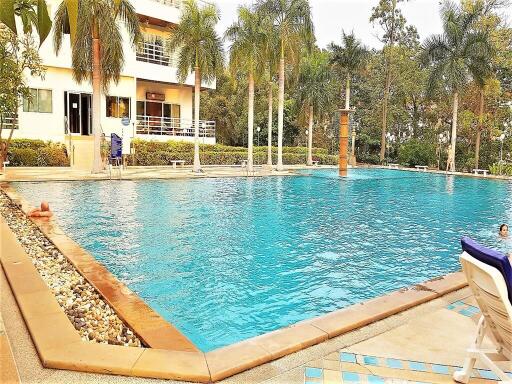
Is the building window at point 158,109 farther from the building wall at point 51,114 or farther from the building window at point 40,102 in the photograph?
the building window at point 40,102

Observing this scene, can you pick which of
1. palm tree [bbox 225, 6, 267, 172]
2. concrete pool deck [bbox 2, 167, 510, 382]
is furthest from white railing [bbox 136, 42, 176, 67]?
concrete pool deck [bbox 2, 167, 510, 382]

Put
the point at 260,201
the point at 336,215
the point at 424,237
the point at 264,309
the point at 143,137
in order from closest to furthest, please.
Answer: the point at 264,309
the point at 424,237
the point at 336,215
the point at 260,201
the point at 143,137

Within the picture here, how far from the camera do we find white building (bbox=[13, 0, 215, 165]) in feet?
78.2

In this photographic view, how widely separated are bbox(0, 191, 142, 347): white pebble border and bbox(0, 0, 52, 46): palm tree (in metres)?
2.82

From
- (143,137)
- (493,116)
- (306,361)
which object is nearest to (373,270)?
(306,361)

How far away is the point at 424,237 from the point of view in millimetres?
8805

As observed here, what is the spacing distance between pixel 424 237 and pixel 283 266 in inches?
146

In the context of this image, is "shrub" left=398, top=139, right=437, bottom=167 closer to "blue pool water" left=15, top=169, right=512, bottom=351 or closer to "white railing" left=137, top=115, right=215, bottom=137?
"white railing" left=137, top=115, right=215, bottom=137

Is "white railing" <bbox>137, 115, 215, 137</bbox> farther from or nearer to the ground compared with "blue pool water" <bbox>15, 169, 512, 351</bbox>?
farther from the ground

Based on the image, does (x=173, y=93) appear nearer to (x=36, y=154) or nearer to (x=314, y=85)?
(x=314, y=85)

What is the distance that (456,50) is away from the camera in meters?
27.5

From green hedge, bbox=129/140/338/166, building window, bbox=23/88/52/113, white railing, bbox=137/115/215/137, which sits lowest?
green hedge, bbox=129/140/338/166

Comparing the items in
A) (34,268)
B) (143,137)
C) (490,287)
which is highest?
(143,137)

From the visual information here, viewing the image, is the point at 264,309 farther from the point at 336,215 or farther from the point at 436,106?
the point at 436,106
